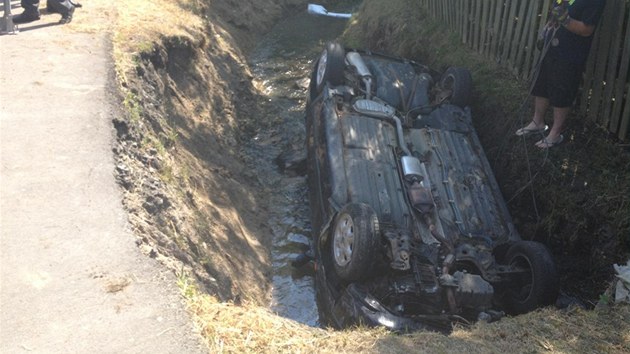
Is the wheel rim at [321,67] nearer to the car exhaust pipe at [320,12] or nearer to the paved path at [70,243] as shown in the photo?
the paved path at [70,243]

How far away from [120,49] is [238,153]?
2.39 m

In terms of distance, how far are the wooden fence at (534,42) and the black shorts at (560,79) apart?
0.27 m

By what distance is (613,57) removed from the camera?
238 inches

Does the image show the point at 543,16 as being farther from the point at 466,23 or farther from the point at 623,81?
the point at 466,23

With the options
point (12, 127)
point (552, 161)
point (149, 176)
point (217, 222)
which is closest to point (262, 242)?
point (217, 222)

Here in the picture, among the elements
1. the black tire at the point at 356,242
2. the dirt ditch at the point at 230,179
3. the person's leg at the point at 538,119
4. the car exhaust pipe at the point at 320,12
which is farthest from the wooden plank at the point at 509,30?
the car exhaust pipe at the point at 320,12

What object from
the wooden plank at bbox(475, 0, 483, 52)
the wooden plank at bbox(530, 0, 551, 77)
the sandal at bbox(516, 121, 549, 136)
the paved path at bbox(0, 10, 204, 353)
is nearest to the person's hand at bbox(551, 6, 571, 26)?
the wooden plank at bbox(530, 0, 551, 77)

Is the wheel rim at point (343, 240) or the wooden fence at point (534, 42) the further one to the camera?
the wooden fence at point (534, 42)

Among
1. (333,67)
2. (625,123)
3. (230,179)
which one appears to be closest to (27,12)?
(230,179)

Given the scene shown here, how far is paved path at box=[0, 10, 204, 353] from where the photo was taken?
362 cm

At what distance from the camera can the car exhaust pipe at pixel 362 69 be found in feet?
25.9

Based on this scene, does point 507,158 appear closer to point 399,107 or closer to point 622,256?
point 399,107

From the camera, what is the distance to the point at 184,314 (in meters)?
3.87

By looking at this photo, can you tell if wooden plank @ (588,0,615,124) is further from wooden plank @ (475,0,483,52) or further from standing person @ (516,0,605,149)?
wooden plank @ (475,0,483,52)
